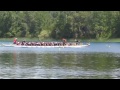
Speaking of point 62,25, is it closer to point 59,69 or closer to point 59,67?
point 59,67

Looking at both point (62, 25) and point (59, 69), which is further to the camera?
point (62, 25)

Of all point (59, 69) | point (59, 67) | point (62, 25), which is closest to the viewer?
point (59, 69)

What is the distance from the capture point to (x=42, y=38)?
5494 centimetres

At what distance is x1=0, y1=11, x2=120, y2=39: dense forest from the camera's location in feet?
172

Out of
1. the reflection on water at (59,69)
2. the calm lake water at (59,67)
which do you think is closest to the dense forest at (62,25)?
the calm lake water at (59,67)

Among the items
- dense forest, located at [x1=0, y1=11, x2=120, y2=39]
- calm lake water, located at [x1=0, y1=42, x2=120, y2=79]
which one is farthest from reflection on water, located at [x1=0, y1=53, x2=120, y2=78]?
dense forest, located at [x1=0, y1=11, x2=120, y2=39]

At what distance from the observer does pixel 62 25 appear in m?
53.1

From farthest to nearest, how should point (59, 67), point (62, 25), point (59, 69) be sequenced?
point (62, 25), point (59, 67), point (59, 69)

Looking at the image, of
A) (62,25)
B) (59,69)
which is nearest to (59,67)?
(59,69)

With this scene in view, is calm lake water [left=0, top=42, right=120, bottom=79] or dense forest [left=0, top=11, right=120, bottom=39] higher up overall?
dense forest [left=0, top=11, right=120, bottom=39]

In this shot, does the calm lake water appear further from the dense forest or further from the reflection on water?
the dense forest

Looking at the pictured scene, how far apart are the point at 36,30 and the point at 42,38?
1.58 meters
